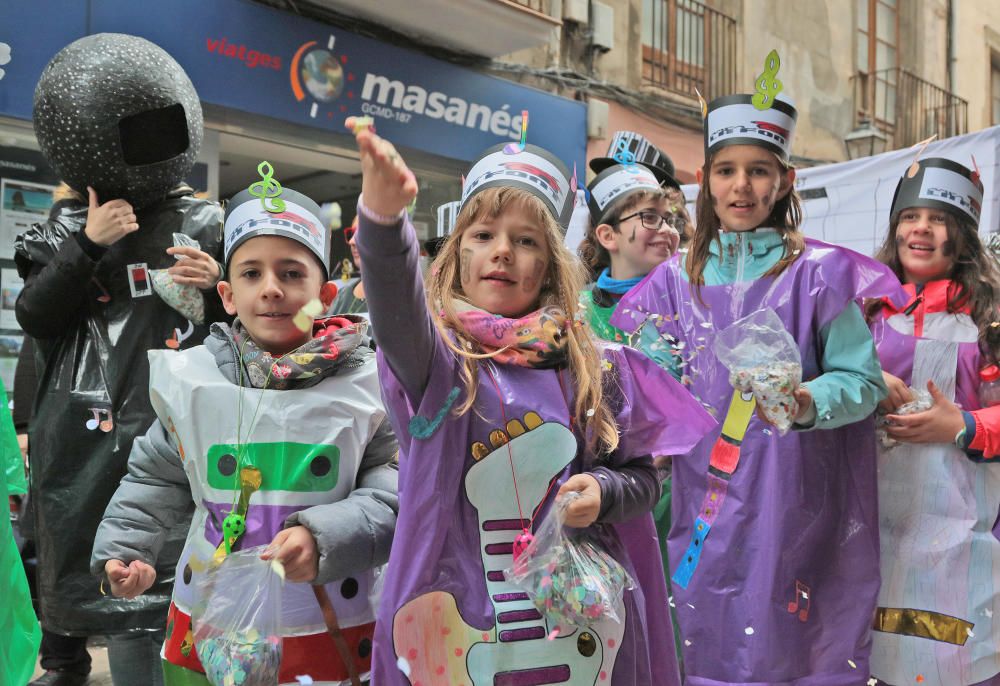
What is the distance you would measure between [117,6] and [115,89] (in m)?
3.45

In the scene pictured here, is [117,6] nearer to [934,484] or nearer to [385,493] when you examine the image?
[385,493]

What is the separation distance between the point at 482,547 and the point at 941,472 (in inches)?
67.3

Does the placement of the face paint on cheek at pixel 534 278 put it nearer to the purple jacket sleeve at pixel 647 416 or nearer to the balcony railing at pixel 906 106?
the purple jacket sleeve at pixel 647 416

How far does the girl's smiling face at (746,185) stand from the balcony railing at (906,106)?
12.0m

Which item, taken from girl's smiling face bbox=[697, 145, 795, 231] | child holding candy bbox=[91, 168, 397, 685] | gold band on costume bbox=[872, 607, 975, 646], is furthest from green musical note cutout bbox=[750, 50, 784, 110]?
gold band on costume bbox=[872, 607, 975, 646]

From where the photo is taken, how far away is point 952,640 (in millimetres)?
2713

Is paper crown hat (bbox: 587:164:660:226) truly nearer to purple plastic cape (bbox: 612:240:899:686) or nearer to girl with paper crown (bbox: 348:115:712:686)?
purple plastic cape (bbox: 612:240:899:686)

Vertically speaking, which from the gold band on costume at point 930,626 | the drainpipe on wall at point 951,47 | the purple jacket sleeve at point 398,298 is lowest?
the gold band on costume at point 930,626

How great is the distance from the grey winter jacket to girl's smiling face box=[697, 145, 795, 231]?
1.08 metres

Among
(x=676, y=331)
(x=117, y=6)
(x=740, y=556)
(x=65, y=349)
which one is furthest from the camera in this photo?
(x=117, y=6)

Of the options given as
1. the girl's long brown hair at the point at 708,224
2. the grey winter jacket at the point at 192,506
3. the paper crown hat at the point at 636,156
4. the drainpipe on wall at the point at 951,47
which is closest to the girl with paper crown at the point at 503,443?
the grey winter jacket at the point at 192,506

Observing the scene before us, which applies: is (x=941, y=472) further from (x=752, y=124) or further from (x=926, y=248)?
(x=752, y=124)

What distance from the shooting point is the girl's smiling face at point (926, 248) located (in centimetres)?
302

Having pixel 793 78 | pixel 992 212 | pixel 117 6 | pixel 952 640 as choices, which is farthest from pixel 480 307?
pixel 793 78
